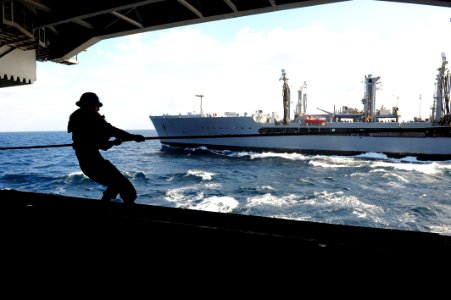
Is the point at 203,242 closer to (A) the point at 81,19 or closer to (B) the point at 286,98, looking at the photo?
(A) the point at 81,19

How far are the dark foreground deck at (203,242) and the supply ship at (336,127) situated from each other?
3347 cm

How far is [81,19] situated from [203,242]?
35.0 ft

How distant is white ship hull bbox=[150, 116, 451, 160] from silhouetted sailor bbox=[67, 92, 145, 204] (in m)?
30.8

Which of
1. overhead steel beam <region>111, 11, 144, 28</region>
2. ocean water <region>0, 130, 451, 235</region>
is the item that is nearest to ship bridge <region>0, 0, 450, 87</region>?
overhead steel beam <region>111, 11, 144, 28</region>

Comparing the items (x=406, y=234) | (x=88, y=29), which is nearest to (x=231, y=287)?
(x=406, y=234)

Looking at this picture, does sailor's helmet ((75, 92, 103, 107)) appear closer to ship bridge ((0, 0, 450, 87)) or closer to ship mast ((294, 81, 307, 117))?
ship bridge ((0, 0, 450, 87))

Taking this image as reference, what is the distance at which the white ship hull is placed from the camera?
37125 mm

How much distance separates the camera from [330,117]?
50219 millimetres

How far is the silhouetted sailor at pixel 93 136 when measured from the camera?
3379mm

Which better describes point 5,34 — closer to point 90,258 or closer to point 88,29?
point 88,29

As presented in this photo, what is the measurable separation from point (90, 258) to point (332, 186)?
70.5 feet

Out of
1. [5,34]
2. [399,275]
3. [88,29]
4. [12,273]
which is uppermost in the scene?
[88,29]

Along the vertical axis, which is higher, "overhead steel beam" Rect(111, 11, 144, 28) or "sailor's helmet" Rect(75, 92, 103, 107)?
"overhead steel beam" Rect(111, 11, 144, 28)

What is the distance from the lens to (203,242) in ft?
7.66
